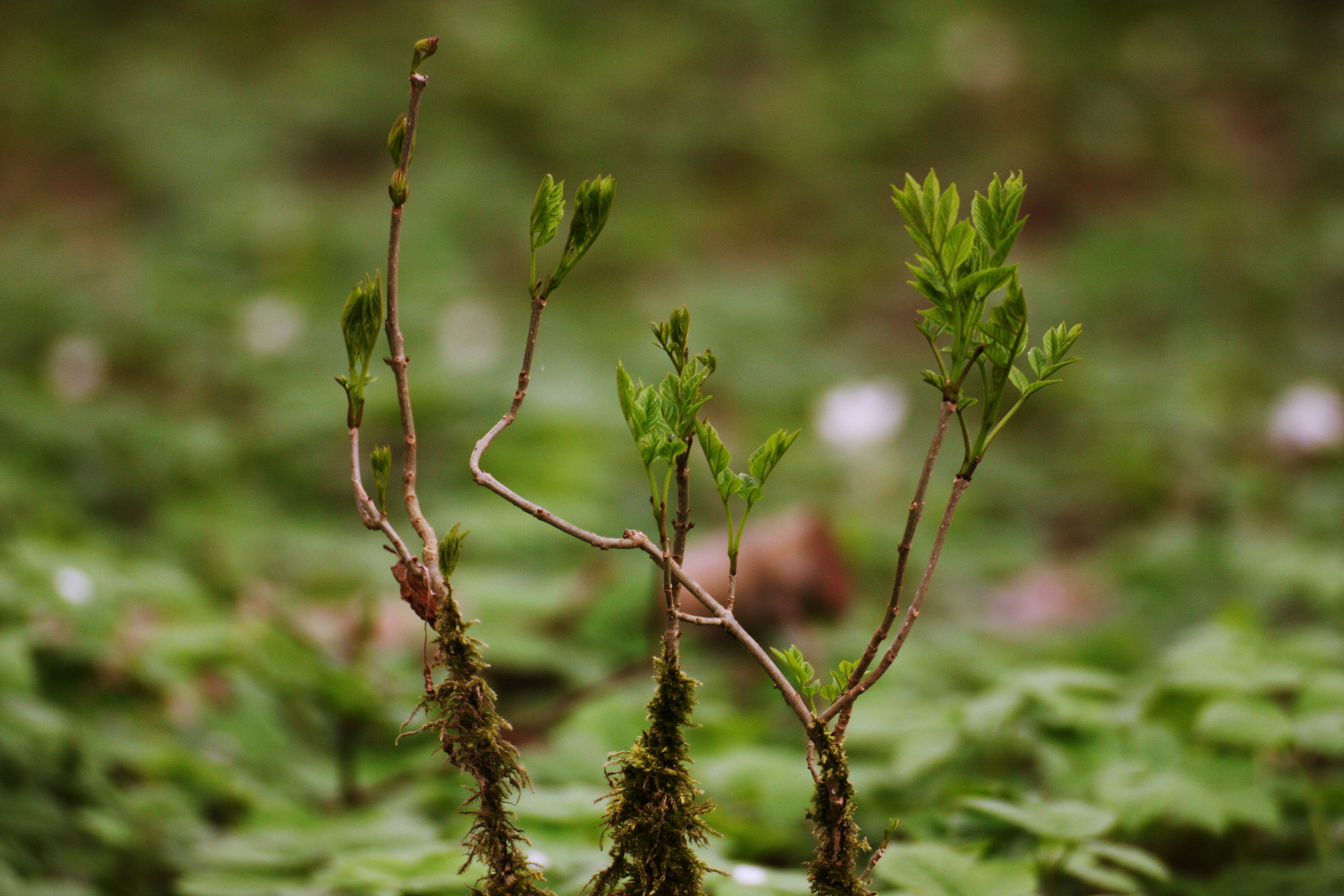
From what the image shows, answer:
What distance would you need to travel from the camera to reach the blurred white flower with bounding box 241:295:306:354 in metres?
4.23

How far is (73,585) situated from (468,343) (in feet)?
9.34

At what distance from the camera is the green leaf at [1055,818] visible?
1038 millimetres

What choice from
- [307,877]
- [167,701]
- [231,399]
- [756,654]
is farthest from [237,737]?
[231,399]

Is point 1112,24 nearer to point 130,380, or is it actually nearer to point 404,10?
point 404,10

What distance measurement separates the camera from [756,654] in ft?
2.63

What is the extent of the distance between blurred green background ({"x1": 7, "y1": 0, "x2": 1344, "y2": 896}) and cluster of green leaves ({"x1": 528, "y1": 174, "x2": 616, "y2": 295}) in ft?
2.37

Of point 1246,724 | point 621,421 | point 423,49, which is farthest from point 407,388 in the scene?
point 621,421

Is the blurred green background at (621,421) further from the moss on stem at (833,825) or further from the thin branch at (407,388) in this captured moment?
the thin branch at (407,388)

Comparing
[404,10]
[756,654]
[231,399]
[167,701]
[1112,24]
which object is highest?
[404,10]

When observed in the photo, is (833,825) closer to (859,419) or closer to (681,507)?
(681,507)

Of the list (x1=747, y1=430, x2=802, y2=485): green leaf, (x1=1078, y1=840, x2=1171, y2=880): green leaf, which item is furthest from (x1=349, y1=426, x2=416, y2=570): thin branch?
(x1=1078, y1=840, x2=1171, y2=880): green leaf

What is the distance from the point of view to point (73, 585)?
1.74m

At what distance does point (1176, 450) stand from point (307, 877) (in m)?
3.70

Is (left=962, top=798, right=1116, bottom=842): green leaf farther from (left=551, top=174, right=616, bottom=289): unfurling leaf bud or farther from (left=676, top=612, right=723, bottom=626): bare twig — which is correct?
(left=551, top=174, right=616, bottom=289): unfurling leaf bud
